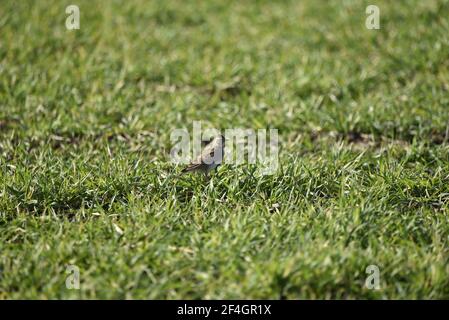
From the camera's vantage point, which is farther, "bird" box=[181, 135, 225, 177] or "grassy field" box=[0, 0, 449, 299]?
"bird" box=[181, 135, 225, 177]

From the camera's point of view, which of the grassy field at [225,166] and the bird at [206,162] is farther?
the bird at [206,162]

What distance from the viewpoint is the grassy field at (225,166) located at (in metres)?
3.18

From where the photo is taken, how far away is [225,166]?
422 cm

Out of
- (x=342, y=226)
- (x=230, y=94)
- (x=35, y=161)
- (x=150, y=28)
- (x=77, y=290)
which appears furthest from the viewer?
(x=150, y=28)

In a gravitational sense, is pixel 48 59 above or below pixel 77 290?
above

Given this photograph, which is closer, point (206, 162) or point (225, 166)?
point (206, 162)

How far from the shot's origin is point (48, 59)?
6.04 meters

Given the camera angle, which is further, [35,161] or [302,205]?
[35,161]

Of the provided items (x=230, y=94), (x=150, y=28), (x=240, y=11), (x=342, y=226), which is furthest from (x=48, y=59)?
(x=342, y=226)

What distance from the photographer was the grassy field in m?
3.18

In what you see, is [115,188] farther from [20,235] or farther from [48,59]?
[48,59]

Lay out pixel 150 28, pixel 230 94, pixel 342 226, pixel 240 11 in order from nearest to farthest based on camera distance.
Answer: pixel 342 226
pixel 230 94
pixel 150 28
pixel 240 11

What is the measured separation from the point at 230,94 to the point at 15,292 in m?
3.25
